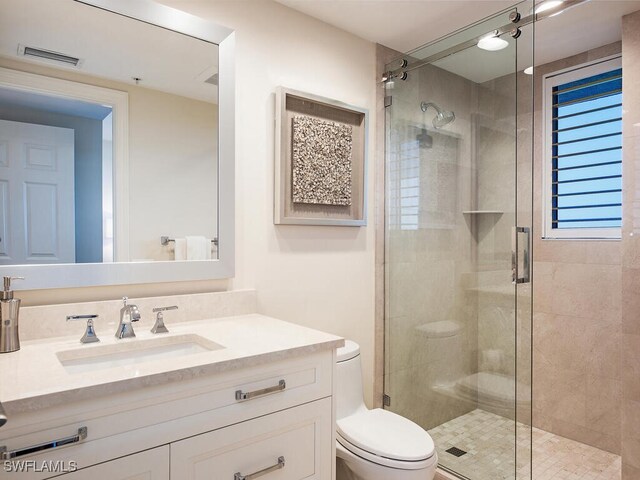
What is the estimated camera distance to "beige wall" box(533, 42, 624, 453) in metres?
2.46

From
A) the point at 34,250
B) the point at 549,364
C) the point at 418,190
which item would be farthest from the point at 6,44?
the point at 549,364

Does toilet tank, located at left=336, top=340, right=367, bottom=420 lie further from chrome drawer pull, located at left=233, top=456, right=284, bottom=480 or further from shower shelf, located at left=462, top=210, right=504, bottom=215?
shower shelf, located at left=462, top=210, right=504, bottom=215

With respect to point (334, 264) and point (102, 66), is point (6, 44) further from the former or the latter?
point (334, 264)

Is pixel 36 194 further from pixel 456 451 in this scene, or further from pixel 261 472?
pixel 456 451

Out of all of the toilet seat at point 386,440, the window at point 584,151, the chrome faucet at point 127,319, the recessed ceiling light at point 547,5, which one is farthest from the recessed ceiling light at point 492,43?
the chrome faucet at point 127,319

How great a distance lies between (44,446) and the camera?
3.09 ft

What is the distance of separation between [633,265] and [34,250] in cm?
271

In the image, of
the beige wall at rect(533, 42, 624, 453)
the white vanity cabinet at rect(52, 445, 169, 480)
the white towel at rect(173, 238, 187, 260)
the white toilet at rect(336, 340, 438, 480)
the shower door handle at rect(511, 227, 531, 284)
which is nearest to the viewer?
the white vanity cabinet at rect(52, 445, 169, 480)

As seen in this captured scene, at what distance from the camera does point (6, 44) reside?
138cm

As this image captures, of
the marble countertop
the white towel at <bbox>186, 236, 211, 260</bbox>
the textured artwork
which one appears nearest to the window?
the textured artwork

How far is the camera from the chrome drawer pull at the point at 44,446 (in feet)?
2.96

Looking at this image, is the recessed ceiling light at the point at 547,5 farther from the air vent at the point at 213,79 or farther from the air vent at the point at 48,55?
the air vent at the point at 48,55

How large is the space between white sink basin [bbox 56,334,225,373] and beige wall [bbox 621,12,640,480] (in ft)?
6.88

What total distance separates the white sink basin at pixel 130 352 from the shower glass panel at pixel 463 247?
1334 mm
